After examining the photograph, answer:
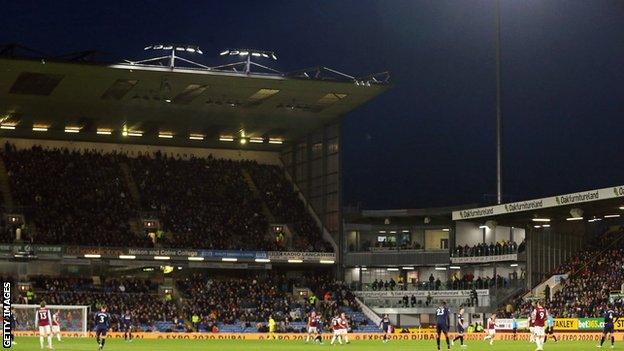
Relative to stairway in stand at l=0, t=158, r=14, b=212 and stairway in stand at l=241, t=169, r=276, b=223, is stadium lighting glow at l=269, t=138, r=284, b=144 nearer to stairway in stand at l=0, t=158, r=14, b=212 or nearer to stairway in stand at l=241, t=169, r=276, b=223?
stairway in stand at l=241, t=169, r=276, b=223

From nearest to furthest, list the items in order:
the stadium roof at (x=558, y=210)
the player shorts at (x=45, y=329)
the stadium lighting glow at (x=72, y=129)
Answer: the player shorts at (x=45, y=329), the stadium roof at (x=558, y=210), the stadium lighting glow at (x=72, y=129)

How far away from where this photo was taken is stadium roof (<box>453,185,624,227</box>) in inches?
2571

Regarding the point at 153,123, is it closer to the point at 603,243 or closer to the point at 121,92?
the point at 121,92

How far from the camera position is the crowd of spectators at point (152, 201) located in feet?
257

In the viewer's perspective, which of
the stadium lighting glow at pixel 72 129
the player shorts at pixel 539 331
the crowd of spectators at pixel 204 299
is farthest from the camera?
the stadium lighting glow at pixel 72 129

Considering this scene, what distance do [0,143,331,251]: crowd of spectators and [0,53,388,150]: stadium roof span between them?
8.05 ft

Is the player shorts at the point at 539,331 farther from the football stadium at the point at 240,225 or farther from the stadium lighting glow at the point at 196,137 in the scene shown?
the stadium lighting glow at the point at 196,137

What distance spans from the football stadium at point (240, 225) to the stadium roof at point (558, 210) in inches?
→ 6.7

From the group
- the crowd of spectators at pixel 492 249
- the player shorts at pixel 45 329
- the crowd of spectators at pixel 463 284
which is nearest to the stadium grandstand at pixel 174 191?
the crowd of spectators at pixel 463 284

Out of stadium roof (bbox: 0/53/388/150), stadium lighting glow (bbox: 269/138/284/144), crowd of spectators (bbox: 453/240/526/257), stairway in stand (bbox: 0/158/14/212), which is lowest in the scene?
crowd of spectators (bbox: 453/240/526/257)

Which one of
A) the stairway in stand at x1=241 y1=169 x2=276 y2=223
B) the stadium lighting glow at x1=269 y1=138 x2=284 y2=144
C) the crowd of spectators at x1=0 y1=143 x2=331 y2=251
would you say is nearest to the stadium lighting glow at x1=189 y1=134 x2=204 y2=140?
the crowd of spectators at x1=0 y1=143 x2=331 y2=251

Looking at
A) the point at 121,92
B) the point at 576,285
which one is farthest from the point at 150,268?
the point at 576,285

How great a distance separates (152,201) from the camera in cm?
8481

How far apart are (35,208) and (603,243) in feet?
137
